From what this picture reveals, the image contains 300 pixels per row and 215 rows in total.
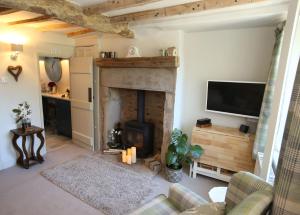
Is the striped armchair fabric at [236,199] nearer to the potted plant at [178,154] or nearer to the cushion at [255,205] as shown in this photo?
the cushion at [255,205]

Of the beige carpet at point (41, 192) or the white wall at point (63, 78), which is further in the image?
the white wall at point (63, 78)

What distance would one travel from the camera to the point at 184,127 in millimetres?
3324

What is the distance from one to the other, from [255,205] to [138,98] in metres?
2.81

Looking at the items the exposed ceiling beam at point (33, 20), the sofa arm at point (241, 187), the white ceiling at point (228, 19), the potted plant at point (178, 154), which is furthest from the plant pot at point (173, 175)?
the exposed ceiling beam at point (33, 20)

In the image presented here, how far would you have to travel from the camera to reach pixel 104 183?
2756 millimetres

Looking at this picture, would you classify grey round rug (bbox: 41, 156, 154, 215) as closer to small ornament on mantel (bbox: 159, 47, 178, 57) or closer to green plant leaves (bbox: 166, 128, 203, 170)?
green plant leaves (bbox: 166, 128, 203, 170)

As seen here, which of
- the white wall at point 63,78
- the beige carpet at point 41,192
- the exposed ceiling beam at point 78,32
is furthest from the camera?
the white wall at point 63,78

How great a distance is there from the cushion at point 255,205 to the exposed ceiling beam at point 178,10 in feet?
5.69

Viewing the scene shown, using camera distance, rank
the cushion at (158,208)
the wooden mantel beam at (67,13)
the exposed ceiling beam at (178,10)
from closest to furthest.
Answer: the cushion at (158,208) < the wooden mantel beam at (67,13) < the exposed ceiling beam at (178,10)

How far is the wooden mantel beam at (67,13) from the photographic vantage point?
1739 millimetres

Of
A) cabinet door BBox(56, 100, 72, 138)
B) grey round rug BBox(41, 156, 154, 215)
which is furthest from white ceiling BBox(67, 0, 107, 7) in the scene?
cabinet door BBox(56, 100, 72, 138)

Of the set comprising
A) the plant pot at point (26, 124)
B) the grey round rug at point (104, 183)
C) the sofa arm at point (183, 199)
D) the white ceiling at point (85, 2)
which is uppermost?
the white ceiling at point (85, 2)

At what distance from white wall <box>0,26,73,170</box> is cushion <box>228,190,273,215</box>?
11.7ft

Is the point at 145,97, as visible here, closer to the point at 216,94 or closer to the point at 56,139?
the point at 216,94
